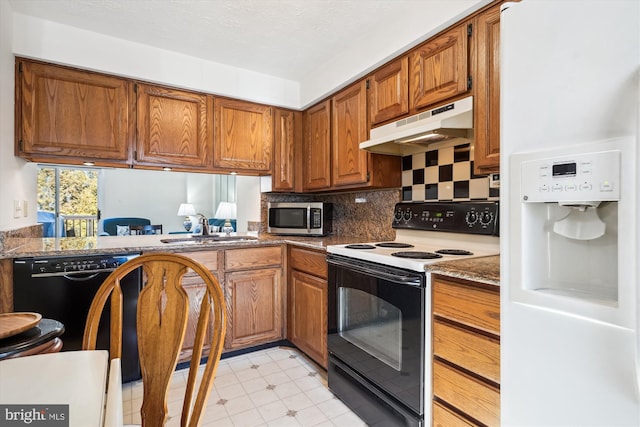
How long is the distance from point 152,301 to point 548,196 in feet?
3.71

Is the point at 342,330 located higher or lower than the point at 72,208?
lower

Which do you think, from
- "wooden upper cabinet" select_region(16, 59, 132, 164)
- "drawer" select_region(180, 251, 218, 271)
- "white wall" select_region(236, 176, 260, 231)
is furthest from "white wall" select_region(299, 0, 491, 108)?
"drawer" select_region(180, 251, 218, 271)

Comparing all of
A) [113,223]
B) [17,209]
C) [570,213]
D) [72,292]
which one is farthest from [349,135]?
[113,223]

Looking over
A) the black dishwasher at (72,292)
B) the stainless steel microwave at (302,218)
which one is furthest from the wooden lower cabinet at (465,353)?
the black dishwasher at (72,292)

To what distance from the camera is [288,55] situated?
2539mm

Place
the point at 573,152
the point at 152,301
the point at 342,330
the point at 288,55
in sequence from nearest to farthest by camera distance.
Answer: the point at 573,152
the point at 152,301
the point at 342,330
the point at 288,55

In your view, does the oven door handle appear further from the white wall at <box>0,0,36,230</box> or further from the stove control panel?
the white wall at <box>0,0,36,230</box>

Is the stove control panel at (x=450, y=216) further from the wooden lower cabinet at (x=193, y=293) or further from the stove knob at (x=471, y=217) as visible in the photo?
the wooden lower cabinet at (x=193, y=293)

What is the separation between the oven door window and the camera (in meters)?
1.55

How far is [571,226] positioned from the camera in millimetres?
883

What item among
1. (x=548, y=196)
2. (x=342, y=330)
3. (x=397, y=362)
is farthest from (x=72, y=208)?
(x=548, y=196)

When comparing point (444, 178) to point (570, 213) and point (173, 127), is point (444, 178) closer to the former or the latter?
point (570, 213)

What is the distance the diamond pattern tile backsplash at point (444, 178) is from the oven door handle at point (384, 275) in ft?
2.51

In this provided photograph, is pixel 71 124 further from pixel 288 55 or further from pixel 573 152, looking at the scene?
pixel 573 152
